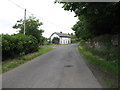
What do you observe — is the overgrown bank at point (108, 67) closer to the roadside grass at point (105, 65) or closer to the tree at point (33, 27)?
the roadside grass at point (105, 65)

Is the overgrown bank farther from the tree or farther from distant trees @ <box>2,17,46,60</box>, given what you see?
the tree

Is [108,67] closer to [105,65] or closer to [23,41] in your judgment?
[105,65]

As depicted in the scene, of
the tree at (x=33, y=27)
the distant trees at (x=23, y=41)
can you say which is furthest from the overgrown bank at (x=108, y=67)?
the tree at (x=33, y=27)

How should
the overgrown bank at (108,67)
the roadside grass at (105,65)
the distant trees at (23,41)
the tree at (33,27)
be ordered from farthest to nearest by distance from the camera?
the tree at (33,27) < the distant trees at (23,41) < the roadside grass at (105,65) < the overgrown bank at (108,67)

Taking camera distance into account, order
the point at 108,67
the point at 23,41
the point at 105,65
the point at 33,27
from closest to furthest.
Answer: the point at 108,67, the point at 105,65, the point at 23,41, the point at 33,27

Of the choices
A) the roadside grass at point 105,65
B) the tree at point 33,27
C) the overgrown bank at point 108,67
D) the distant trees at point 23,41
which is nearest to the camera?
the overgrown bank at point 108,67

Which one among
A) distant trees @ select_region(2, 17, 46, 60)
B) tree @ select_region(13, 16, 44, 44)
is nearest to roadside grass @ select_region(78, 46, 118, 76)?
distant trees @ select_region(2, 17, 46, 60)

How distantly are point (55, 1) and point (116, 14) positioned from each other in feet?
15.5

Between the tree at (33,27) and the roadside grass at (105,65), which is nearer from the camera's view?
the roadside grass at (105,65)

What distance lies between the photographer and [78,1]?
6625 mm

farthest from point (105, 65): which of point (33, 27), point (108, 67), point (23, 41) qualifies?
point (33, 27)

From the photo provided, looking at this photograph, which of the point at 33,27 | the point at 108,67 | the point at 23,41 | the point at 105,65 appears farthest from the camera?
the point at 33,27

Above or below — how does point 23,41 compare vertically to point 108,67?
above

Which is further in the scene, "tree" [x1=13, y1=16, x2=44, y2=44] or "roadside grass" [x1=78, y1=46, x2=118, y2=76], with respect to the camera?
"tree" [x1=13, y1=16, x2=44, y2=44]
